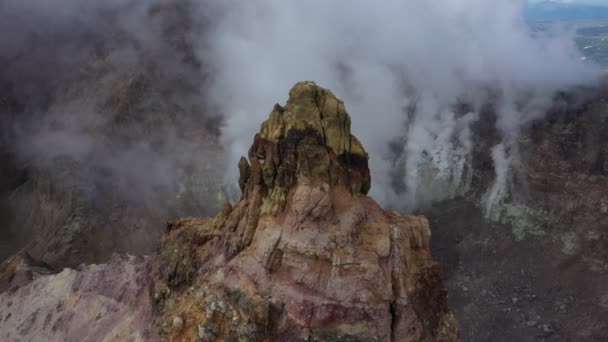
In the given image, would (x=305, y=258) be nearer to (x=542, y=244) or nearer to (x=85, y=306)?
(x=85, y=306)

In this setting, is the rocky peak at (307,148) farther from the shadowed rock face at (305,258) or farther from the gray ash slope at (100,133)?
the gray ash slope at (100,133)

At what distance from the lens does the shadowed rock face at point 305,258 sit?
14320 millimetres

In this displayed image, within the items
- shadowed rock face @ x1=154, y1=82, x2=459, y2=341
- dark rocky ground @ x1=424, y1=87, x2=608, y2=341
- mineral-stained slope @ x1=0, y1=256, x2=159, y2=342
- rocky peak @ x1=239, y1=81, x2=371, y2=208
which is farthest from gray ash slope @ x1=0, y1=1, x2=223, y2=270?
rocky peak @ x1=239, y1=81, x2=371, y2=208

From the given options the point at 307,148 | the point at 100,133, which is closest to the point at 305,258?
the point at 307,148

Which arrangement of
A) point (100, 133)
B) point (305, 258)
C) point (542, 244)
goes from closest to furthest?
point (305, 258), point (542, 244), point (100, 133)

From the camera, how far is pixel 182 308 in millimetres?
15938

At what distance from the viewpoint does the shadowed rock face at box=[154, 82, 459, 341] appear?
14320 mm

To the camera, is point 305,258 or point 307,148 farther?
point 307,148

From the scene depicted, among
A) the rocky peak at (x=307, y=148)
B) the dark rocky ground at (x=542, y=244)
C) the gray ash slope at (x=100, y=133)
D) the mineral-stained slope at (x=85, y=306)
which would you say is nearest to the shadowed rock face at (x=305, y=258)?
the rocky peak at (x=307, y=148)

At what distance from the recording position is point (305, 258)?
15.1 m

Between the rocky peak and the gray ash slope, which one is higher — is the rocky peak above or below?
below

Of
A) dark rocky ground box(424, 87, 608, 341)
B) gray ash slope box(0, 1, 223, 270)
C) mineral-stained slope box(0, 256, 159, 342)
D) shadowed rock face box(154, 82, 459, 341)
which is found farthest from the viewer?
gray ash slope box(0, 1, 223, 270)

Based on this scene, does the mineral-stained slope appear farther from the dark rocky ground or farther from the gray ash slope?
the dark rocky ground

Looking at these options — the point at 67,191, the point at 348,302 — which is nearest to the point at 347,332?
the point at 348,302
